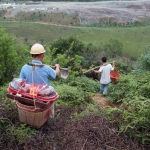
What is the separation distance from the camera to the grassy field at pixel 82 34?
31172mm

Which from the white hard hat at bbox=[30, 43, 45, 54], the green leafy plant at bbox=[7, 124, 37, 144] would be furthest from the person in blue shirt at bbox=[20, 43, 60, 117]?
the green leafy plant at bbox=[7, 124, 37, 144]

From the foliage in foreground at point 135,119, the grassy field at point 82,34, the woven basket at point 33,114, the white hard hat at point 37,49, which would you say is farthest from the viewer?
the grassy field at point 82,34

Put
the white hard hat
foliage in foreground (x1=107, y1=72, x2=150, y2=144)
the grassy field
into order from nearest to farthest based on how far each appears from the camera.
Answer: foliage in foreground (x1=107, y1=72, x2=150, y2=144) → the white hard hat → the grassy field

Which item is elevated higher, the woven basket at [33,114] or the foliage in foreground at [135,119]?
the woven basket at [33,114]

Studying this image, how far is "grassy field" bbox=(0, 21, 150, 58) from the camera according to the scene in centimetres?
3117

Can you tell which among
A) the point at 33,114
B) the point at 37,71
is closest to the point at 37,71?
the point at 37,71

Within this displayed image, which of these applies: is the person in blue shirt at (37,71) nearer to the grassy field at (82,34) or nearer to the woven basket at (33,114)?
the woven basket at (33,114)

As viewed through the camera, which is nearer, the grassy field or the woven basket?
the woven basket

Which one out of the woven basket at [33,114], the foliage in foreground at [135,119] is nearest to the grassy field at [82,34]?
the foliage in foreground at [135,119]

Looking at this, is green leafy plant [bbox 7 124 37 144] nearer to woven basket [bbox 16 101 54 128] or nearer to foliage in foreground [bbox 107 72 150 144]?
woven basket [bbox 16 101 54 128]

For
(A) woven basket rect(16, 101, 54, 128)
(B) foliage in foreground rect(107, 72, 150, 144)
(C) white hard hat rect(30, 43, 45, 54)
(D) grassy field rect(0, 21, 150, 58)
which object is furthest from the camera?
(D) grassy field rect(0, 21, 150, 58)

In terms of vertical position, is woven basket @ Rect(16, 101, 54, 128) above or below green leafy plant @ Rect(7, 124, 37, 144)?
above

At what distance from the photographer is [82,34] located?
119 ft

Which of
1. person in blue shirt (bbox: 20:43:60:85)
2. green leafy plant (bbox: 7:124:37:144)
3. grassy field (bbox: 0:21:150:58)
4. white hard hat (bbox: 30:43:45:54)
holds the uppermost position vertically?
white hard hat (bbox: 30:43:45:54)
